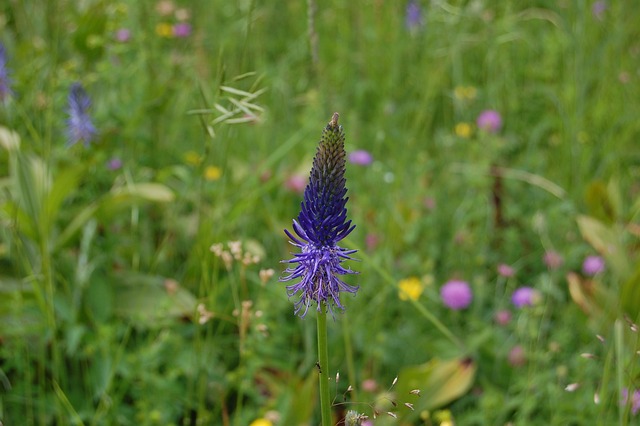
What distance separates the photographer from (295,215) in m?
2.63

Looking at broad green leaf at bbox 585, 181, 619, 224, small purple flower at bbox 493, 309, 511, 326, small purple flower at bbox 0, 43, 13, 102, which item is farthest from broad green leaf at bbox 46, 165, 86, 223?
broad green leaf at bbox 585, 181, 619, 224

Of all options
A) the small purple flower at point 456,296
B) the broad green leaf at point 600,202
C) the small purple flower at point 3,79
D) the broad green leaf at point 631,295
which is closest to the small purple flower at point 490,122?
the broad green leaf at point 600,202

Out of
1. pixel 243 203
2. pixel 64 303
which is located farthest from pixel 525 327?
pixel 64 303

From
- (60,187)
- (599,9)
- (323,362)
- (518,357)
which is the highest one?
(599,9)

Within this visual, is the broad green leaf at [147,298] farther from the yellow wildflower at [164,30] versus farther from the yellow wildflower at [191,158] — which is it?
the yellow wildflower at [164,30]

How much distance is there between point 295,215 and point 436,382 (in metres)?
0.92

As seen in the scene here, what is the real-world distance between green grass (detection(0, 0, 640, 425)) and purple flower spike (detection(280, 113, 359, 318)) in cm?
39

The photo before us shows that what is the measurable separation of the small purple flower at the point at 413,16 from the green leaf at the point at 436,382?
213 cm

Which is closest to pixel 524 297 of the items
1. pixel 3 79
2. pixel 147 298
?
pixel 147 298

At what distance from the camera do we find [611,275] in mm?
2404

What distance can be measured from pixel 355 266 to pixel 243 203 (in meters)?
0.39

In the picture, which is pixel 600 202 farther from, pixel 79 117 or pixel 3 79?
pixel 3 79

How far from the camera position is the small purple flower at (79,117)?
2.40 m

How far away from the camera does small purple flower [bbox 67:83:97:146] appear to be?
2404mm
